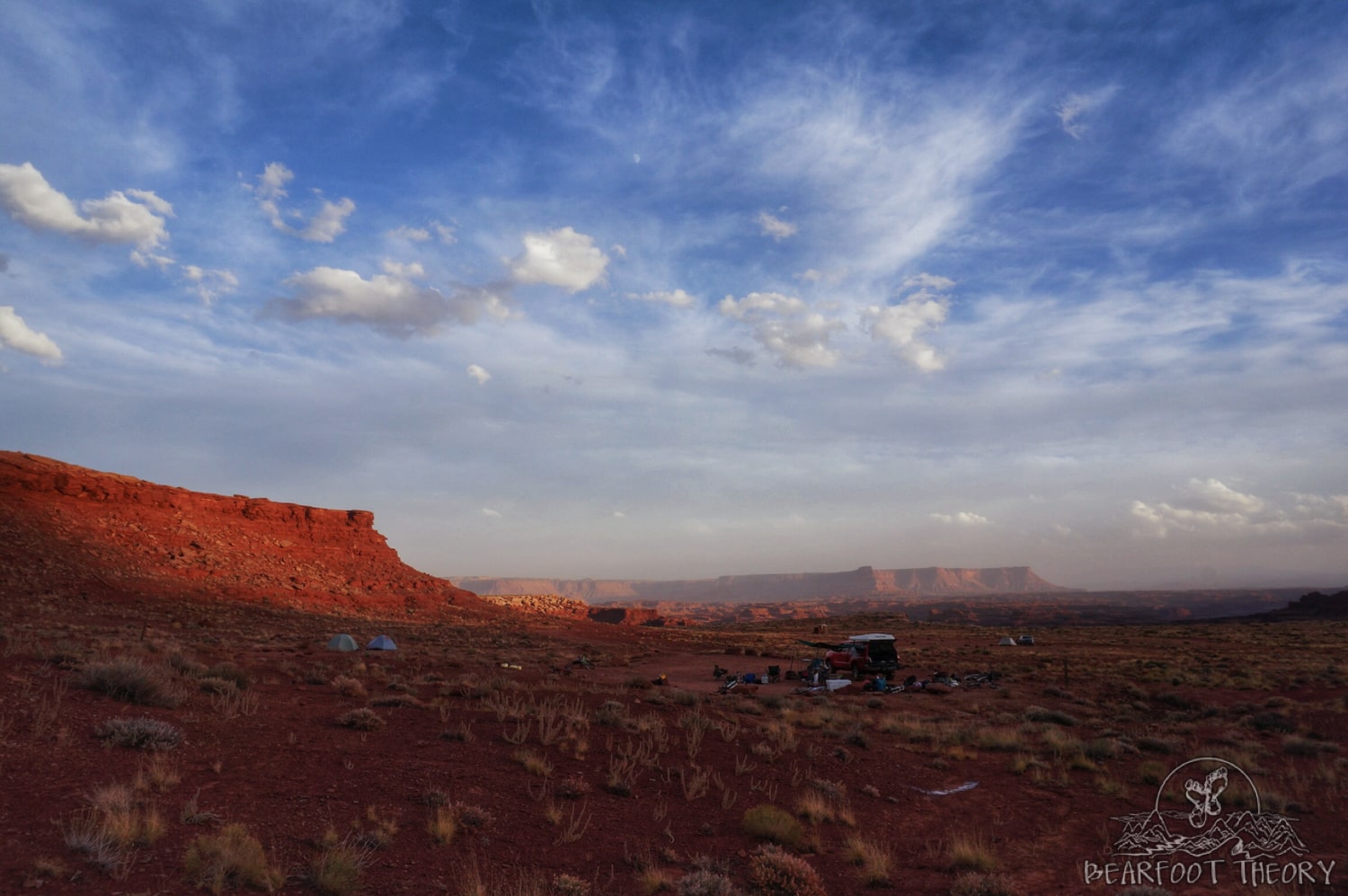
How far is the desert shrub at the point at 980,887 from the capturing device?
721 centimetres

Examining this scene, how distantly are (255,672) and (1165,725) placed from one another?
78.8 ft

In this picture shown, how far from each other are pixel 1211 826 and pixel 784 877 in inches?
310

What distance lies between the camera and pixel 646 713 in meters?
15.2

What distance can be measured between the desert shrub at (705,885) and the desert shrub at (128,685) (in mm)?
9219

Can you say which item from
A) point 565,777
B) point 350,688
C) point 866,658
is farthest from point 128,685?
point 866,658

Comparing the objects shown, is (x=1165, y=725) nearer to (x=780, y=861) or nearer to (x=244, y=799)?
(x=780, y=861)

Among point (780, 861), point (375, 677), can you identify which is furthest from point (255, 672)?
point (780, 861)

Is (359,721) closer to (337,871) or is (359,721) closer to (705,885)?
(337,871)

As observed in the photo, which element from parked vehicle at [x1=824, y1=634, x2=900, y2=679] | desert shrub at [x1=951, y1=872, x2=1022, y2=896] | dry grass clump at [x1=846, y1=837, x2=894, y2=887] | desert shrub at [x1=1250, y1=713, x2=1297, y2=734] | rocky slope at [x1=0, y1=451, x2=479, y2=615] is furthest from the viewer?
rocky slope at [x1=0, y1=451, x2=479, y2=615]

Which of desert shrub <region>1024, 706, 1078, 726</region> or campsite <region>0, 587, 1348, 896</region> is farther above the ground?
campsite <region>0, 587, 1348, 896</region>

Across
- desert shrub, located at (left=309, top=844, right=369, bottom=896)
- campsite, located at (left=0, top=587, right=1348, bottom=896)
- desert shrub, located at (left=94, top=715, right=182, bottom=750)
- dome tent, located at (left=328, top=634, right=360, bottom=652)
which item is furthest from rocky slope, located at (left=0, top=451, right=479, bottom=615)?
desert shrub, located at (left=309, top=844, right=369, bottom=896)

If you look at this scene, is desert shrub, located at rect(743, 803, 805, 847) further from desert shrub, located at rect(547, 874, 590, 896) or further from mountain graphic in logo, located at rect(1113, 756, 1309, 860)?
mountain graphic in logo, located at rect(1113, 756, 1309, 860)

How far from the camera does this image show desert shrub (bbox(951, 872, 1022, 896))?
721 centimetres

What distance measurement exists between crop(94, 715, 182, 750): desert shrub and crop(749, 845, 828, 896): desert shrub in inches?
309
